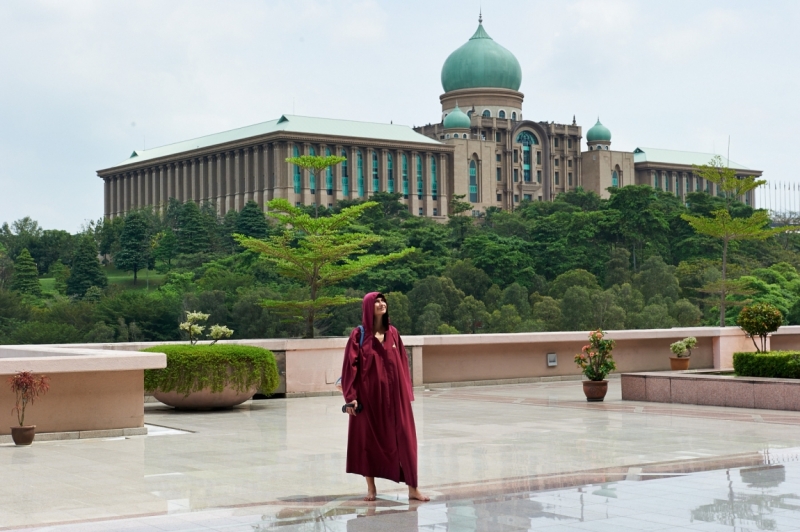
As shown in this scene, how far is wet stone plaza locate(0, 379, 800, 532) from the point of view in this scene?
25.5ft

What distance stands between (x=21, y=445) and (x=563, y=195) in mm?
100035

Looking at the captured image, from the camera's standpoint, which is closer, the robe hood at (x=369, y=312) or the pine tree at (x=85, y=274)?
the robe hood at (x=369, y=312)

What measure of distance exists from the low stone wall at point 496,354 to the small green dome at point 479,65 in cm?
9622

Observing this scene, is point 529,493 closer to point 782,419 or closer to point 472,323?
point 782,419

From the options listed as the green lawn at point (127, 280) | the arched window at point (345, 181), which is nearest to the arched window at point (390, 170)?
the arched window at point (345, 181)

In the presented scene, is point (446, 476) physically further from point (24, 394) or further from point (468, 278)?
point (468, 278)

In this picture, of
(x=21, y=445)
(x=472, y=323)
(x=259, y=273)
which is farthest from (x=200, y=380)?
(x=259, y=273)

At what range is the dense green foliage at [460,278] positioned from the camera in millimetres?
68250

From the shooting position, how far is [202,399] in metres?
16.1

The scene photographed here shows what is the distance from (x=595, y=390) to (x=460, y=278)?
61.2 meters

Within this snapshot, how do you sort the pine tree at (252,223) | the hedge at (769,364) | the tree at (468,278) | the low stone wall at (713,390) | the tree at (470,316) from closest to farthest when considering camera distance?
the low stone wall at (713,390)
the hedge at (769,364)
the tree at (470,316)
the tree at (468,278)
the pine tree at (252,223)

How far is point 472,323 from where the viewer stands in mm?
72062

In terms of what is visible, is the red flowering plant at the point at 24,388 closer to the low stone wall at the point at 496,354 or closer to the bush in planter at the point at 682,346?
the low stone wall at the point at 496,354

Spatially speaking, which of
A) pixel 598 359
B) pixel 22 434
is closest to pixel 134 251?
pixel 598 359
